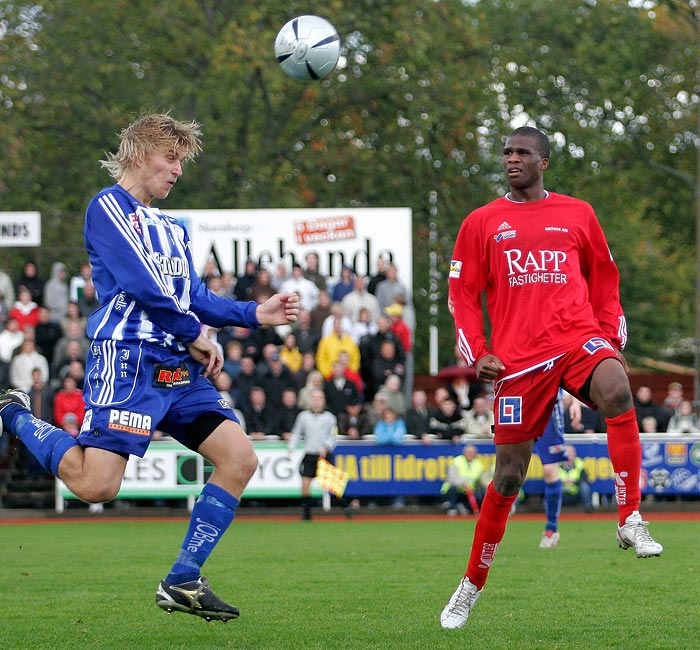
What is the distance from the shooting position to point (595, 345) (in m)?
6.80

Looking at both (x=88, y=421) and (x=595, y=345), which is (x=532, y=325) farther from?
(x=88, y=421)

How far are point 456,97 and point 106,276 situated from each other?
24548mm

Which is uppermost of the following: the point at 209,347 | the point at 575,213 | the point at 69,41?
the point at 69,41

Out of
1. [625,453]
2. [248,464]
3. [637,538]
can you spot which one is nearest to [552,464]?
[625,453]

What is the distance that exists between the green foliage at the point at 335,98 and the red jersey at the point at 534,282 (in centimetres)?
2193

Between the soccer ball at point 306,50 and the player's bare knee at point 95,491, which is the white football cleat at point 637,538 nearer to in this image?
the player's bare knee at point 95,491

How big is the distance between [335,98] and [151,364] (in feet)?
85.7

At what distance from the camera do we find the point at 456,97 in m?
30.1

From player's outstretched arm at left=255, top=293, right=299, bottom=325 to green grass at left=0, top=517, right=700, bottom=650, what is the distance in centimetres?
161

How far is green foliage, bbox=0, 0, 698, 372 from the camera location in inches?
1193

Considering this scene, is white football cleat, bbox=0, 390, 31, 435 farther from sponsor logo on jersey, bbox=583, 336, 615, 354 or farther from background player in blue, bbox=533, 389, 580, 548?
background player in blue, bbox=533, 389, 580, 548

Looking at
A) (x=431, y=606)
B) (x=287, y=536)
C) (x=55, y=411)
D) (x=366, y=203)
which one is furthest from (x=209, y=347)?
(x=366, y=203)

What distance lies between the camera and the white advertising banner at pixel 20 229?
21375mm

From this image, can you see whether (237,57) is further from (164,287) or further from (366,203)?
(164,287)
